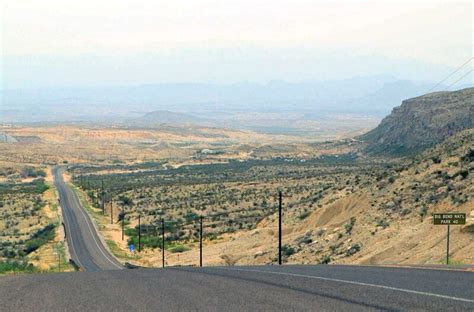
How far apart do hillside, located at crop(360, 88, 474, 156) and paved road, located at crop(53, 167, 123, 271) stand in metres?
73.6

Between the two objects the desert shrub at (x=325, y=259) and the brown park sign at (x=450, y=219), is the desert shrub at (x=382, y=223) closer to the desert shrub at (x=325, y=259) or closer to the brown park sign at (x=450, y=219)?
the desert shrub at (x=325, y=259)

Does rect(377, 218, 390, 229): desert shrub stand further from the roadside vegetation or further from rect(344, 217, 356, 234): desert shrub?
the roadside vegetation

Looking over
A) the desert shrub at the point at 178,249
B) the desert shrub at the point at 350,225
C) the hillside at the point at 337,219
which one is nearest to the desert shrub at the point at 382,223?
the hillside at the point at 337,219

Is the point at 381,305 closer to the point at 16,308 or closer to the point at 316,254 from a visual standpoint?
the point at 16,308

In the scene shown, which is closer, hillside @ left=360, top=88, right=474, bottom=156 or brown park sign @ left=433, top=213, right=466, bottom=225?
brown park sign @ left=433, top=213, right=466, bottom=225

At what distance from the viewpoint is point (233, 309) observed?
11.1m

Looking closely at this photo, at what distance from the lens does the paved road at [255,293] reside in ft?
36.7

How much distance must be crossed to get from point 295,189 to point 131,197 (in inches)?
1217

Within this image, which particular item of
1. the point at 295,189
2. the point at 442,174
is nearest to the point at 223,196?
the point at 295,189

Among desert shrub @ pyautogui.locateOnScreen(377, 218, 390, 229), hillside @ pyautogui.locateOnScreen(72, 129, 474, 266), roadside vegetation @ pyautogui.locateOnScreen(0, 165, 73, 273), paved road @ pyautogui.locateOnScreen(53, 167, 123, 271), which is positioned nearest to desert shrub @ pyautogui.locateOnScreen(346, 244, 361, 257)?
hillside @ pyautogui.locateOnScreen(72, 129, 474, 266)

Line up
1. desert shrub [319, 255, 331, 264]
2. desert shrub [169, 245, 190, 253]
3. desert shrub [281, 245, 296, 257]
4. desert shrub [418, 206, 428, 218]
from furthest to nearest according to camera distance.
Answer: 1. desert shrub [169, 245, 190, 253]
2. desert shrub [281, 245, 296, 257]
3. desert shrub [418, 206, 428, 218]
4. desert shrub [319, 255, 331, 264]

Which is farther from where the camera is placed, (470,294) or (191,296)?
(191,296)

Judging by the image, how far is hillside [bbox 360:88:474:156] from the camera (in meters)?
137

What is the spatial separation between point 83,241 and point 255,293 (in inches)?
2600
